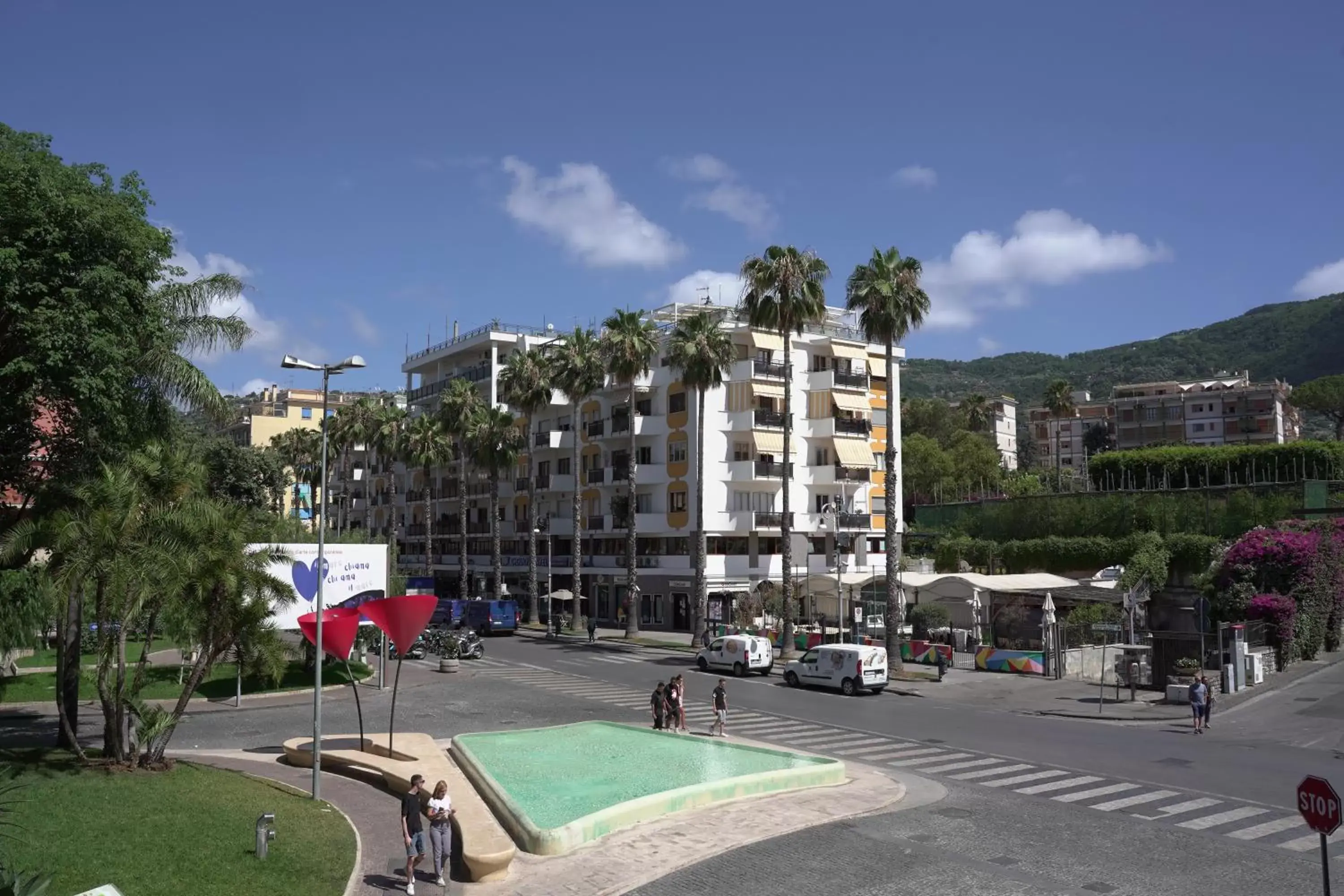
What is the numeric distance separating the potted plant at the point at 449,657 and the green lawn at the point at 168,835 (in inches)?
897

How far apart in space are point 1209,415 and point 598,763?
141m

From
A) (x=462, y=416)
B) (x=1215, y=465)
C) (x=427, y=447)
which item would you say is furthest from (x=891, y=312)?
(x=1215, y=465)

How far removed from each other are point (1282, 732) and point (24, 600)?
37.9m

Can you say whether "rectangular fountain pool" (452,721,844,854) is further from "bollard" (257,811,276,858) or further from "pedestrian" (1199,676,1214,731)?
"pedestrian" (1199,676,1214,731)

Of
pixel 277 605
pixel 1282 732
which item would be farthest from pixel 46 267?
pixel 1282 732

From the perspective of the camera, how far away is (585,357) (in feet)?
199

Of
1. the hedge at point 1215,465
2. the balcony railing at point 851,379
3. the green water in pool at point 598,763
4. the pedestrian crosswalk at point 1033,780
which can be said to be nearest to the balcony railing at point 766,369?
the balcony railing at point 851,379

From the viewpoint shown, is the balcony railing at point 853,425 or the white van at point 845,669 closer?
the white van at point 845,669

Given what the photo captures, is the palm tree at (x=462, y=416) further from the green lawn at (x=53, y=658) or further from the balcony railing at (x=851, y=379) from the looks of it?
the balcony railing at (x=851, y=379)

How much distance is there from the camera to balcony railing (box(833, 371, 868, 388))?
66375 mm

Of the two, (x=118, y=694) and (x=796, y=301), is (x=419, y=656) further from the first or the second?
(x=118, y=694)

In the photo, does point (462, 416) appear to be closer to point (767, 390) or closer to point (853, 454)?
point (767, 390)

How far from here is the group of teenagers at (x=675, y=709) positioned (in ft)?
87.0

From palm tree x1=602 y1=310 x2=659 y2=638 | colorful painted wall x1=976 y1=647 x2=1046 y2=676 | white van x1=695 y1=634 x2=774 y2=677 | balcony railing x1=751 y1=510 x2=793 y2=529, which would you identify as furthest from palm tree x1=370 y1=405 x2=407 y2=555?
colorful painted wall x1=976 y1=647 x2=1046 y2=676
